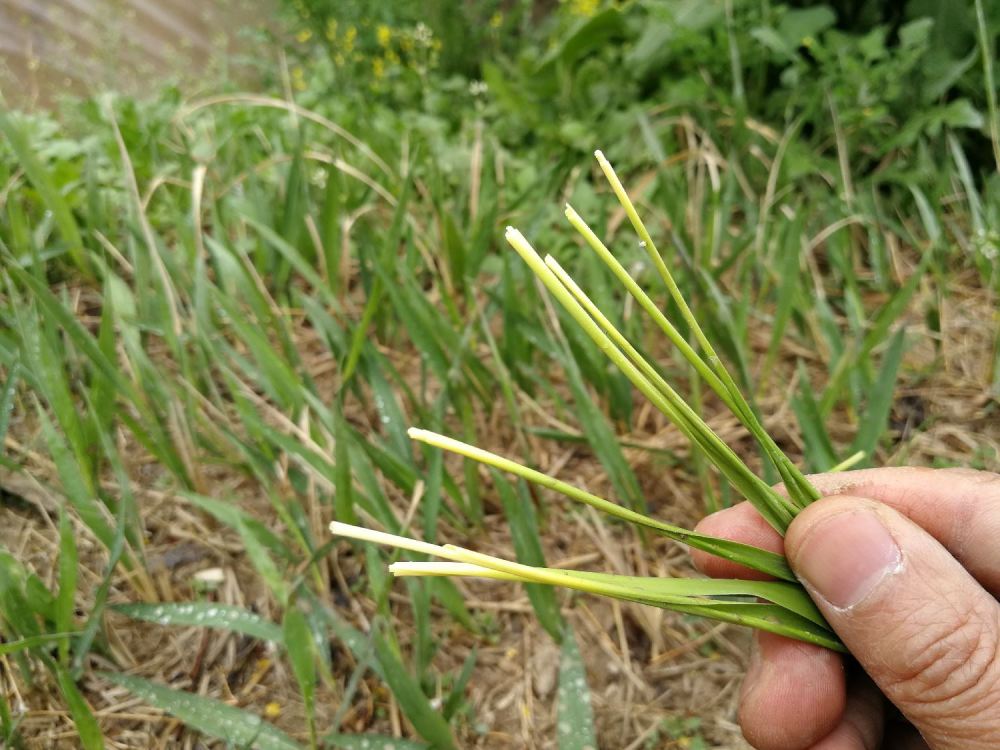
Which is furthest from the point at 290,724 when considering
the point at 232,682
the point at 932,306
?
the point at 932,306

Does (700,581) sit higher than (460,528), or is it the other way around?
(700,581)

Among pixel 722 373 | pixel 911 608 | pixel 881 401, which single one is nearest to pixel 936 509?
pixel 911 608

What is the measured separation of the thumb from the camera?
68 centimetres

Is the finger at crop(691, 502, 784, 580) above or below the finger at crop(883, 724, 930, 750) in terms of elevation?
above

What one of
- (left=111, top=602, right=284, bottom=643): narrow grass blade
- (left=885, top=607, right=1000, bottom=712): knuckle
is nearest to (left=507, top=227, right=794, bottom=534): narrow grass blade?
(left=885, top=607, right=1000, bottom=712): knuckle

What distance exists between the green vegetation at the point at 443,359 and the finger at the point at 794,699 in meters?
0.16

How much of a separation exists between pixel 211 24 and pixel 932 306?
3158mm

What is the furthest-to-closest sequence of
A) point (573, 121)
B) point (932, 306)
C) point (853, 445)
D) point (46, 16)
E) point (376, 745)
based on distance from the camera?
1. point (46, 16)
2. point (573, 121)
3. point (932, 306)
4. point (853, 445)
5. point (376, 745)

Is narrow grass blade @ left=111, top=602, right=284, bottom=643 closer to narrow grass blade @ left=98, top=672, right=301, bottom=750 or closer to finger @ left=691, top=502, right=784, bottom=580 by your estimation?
narrow grass blade @ left=98, top=672, right=301, bottom=750

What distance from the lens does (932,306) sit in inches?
60.9

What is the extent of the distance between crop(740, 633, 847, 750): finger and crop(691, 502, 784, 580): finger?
106mm

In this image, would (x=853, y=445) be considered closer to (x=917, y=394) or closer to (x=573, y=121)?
(x=917, y=394)

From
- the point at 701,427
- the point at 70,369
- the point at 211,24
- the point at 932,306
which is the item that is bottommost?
the point at 932,306

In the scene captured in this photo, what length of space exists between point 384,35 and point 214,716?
236 centimetres
